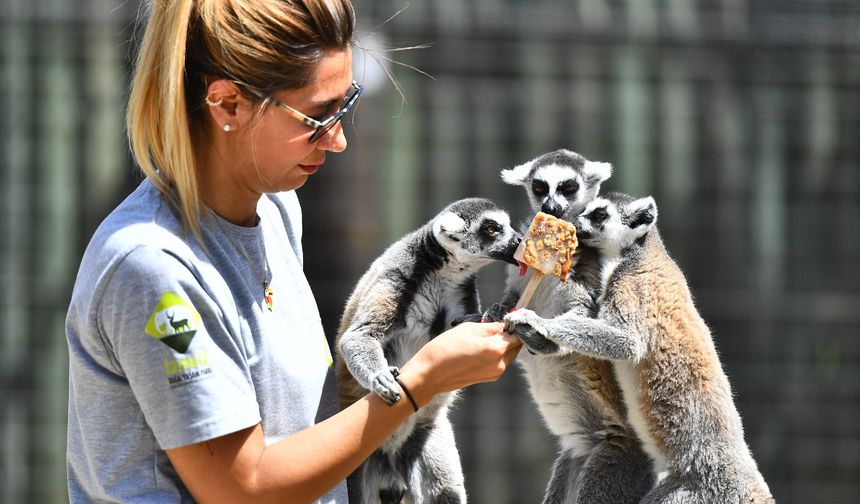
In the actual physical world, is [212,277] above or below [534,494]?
above

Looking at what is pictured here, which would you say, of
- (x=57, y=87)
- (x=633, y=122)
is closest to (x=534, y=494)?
(x=633, y=122)

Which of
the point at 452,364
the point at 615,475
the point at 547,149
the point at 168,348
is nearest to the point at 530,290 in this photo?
the point at 452,364

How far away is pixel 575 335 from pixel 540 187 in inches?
19.1

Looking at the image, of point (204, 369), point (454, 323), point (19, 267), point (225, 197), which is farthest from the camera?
point (19, 267)

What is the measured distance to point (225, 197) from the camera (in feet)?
6.90

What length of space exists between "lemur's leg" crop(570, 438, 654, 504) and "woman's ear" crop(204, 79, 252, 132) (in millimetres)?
1206

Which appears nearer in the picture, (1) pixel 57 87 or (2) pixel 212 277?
(2) pixel 212 277

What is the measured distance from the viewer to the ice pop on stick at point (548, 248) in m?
2.34

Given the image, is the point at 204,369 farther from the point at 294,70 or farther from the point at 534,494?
the point at 534,494

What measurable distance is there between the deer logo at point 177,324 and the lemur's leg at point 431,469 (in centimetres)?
96

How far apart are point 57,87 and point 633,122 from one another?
353cm

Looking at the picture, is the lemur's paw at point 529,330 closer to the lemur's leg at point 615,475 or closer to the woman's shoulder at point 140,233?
the lemur's leg at point 615,475

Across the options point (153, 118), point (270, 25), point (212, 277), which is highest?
point (270, 25)

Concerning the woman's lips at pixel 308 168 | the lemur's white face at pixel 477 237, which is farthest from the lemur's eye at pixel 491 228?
the woman's lips at pixel 308 168
